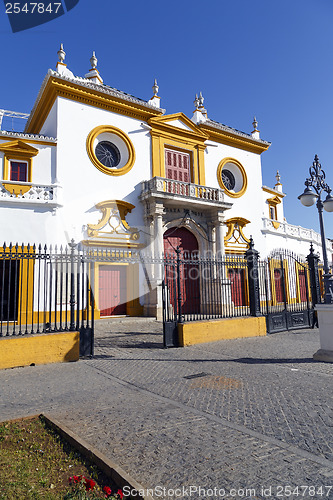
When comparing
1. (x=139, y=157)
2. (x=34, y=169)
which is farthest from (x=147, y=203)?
(x=34, y=169)

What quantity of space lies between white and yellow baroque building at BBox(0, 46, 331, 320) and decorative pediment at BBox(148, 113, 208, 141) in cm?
5

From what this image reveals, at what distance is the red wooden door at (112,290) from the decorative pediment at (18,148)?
19.3ft

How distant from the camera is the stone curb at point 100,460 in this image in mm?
2646

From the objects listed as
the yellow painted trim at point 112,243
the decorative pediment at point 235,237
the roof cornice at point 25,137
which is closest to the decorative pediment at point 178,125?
the decorative pediment at point 235,237

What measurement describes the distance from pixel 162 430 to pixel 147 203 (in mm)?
14096

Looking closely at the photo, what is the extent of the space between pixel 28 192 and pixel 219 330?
31.8ft

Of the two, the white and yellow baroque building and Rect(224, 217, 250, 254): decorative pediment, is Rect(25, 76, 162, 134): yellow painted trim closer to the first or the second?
the white and yellow baroque building

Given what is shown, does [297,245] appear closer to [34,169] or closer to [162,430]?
[34,169]

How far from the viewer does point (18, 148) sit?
49.0ft

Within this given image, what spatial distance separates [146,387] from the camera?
5691 millimetres

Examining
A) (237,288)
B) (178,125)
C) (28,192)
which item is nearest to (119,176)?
(28,192)

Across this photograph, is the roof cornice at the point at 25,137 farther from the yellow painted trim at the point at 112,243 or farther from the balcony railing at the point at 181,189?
the balcony railing at the point at 181,189

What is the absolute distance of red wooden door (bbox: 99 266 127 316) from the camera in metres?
15.8

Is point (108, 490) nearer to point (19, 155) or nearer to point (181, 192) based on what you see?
point (19, 155)
